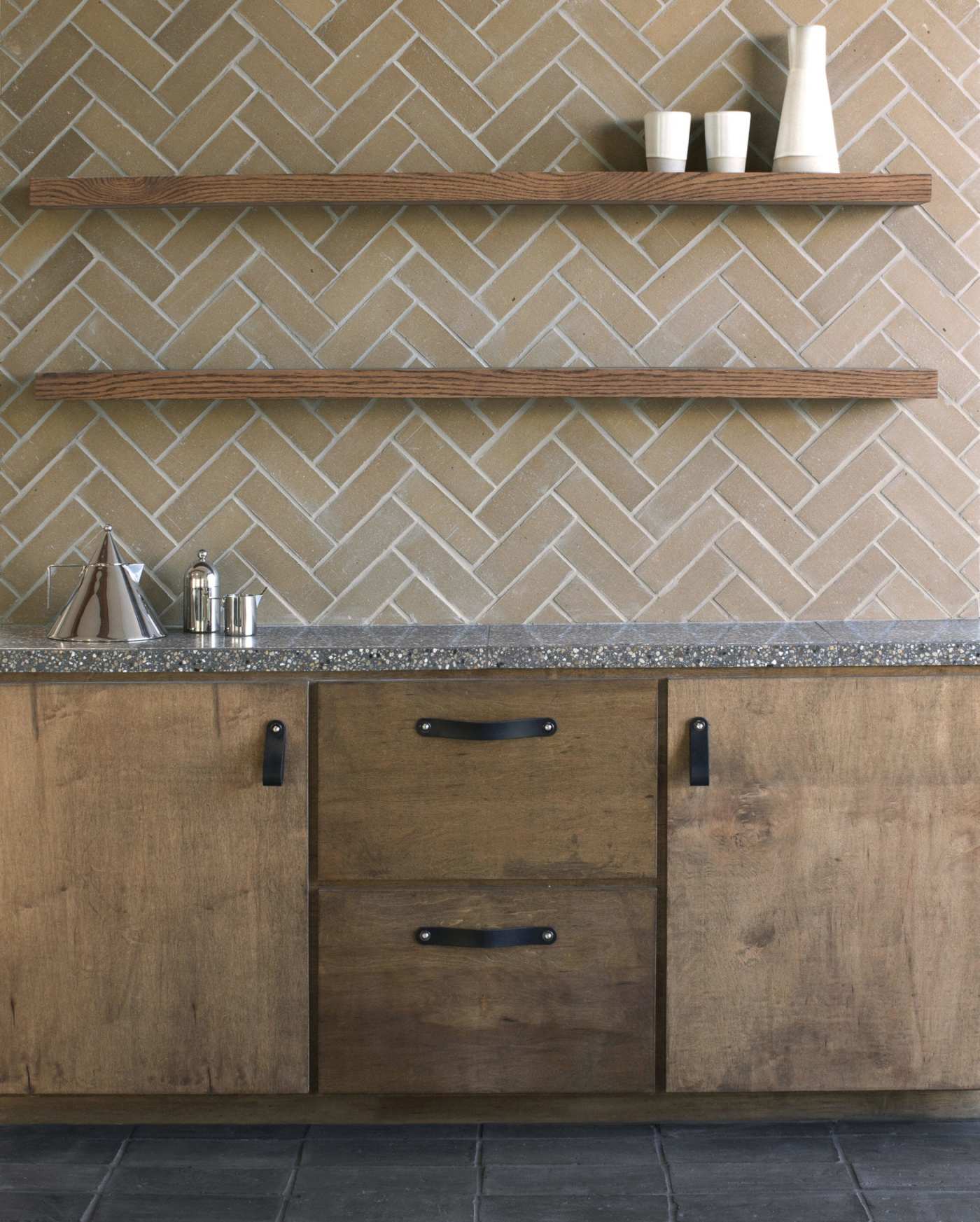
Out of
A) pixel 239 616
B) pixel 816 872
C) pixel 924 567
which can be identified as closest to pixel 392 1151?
pixel 816 872

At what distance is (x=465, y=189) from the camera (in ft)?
7.99

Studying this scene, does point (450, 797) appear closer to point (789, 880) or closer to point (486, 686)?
point (486, 686)

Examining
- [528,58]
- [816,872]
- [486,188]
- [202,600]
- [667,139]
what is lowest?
[816,872]

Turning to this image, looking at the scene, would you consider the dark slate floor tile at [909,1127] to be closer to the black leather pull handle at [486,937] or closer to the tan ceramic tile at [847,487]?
the black leather pull handle at [486,937]

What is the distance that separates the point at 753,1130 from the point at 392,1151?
26.6 inches

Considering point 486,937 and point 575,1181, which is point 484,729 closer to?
point 486,937

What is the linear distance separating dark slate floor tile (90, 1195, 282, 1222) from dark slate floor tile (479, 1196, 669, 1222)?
0.37m

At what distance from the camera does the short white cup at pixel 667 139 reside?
2430 millimetres

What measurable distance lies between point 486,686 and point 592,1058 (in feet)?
2.28

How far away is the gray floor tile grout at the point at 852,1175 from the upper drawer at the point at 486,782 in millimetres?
634

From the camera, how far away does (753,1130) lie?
2232 millimetres

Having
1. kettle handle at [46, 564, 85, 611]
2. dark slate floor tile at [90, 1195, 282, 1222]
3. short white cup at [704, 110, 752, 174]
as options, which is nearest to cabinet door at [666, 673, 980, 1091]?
dark slate floor tile at [90, 1195, 282, 1222]

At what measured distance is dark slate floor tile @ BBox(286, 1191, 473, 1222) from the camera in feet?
6.35

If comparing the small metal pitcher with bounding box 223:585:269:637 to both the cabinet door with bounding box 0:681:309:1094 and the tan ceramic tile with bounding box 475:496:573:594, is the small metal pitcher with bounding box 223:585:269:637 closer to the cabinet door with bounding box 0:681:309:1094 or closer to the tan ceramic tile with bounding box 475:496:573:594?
the cabinet door with bounding box 0:681:309:1094
